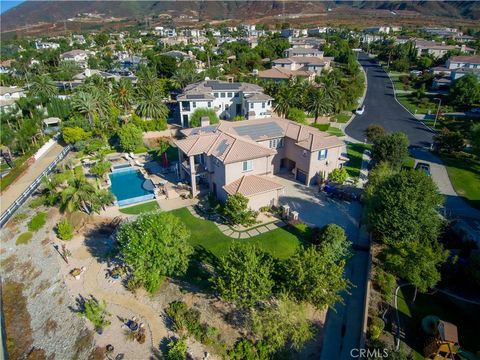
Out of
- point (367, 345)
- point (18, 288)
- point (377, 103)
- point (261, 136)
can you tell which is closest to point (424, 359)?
point (367, 345)

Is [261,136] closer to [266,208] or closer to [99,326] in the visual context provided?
[266,208]

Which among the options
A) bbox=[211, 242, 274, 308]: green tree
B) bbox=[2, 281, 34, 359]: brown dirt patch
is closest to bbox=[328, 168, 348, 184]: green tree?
bbox=[211, 242, 274, 308]: green tree

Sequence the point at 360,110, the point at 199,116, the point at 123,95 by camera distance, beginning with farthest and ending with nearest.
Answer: the point at 360,110 → the point at 123,95 → the point at 199,116

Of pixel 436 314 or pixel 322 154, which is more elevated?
pixel 322 154

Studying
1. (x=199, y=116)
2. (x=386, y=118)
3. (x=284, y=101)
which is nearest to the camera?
(x=199, y=116)

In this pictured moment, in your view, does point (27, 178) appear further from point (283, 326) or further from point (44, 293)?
point (283, 326)

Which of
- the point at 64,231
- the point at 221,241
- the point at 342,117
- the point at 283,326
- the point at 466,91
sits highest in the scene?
the point at 466,91

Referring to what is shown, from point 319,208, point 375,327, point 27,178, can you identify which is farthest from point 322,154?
point 27,178

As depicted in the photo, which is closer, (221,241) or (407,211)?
(407,211)
